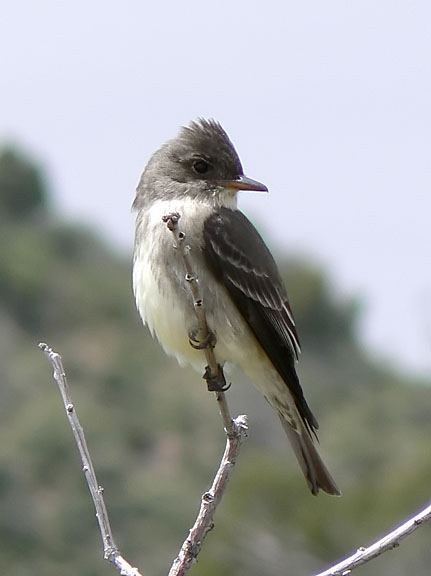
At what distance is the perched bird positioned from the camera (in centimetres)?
610

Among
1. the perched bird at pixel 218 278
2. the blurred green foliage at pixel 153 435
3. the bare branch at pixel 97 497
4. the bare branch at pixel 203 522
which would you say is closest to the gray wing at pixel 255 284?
the perched bird at pixel 218 278

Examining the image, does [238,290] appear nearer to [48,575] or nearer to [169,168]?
[169,168]

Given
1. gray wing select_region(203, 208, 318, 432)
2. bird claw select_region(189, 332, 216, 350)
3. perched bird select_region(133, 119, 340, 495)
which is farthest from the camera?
gray wing select_region(203, 208, 318, 432)

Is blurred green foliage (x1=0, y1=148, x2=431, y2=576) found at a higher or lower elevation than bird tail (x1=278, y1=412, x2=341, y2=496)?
lower

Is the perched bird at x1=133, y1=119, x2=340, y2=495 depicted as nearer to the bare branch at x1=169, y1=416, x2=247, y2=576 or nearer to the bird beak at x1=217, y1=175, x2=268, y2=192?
the bird beak at x1=217, y1=175, x2=268, y2=192

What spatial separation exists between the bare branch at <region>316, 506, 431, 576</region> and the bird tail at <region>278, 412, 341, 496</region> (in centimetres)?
177

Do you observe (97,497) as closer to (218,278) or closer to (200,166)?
(218,278)

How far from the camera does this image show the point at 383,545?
4.47m

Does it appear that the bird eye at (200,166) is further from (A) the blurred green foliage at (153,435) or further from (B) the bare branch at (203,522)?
(A) the blurred green foliage at (153,435)

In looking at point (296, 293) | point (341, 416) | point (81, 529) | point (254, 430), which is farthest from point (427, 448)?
point (296, 293)

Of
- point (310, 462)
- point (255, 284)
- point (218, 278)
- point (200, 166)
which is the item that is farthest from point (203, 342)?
point (200, 166)

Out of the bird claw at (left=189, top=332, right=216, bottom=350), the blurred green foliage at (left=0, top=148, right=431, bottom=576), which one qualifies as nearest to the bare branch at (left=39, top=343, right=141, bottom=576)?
the bird claw at (left=189, top=332, right=216, bottom=350)

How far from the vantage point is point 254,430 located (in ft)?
131

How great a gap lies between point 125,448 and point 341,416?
28.3 ft
